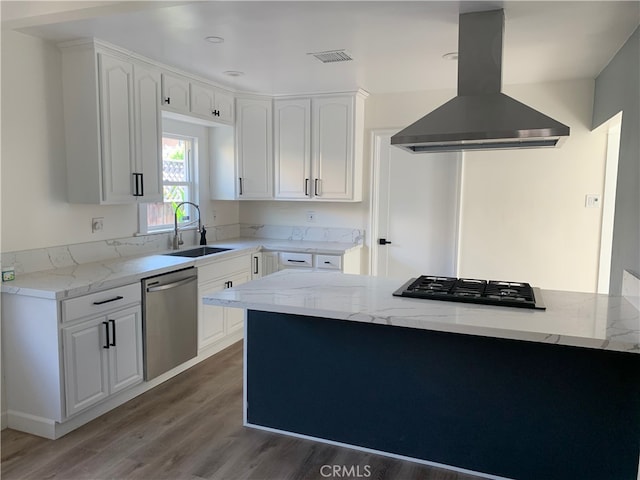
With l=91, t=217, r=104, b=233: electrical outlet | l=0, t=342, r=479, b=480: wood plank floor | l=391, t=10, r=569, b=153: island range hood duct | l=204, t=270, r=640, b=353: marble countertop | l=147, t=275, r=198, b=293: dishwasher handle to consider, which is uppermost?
l=391, t=10, r=569, b=153: island range hood duct

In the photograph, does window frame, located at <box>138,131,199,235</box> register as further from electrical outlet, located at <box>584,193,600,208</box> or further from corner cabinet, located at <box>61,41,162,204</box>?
electrical outlet, located at <box>584,193,600,208</box>

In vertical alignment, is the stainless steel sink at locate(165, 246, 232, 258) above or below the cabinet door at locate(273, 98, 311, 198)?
below

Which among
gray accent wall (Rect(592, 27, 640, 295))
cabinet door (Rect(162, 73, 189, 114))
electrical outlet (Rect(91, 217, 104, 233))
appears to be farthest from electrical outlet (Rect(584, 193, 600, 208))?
electrical outlet (Rect(91, 217, 104, 233))

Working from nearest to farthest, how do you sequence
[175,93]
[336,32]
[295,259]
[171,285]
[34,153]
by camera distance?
[336,32], [34,153], [171,285], [175,93], [295,259]

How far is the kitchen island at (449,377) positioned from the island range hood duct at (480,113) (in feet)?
2.73

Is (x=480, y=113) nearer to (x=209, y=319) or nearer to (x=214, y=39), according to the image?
(x=214, y=39)

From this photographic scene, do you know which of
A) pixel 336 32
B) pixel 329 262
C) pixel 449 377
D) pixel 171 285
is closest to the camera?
pixel 449 377

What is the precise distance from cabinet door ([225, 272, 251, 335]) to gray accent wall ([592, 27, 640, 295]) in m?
2.91

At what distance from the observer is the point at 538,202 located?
434 cm

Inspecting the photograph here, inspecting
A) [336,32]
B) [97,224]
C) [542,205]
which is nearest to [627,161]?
[542,205]

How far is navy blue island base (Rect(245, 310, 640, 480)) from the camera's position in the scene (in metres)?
2.16

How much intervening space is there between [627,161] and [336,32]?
75.8 inches

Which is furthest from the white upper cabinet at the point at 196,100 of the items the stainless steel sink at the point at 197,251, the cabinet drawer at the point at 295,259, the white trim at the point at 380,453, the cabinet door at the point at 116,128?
the white trim at the point at 380,453

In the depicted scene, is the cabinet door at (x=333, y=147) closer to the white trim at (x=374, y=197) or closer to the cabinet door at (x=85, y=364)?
the white trim at (x=374, y=197)
